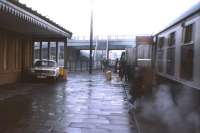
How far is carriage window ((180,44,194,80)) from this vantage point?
7.79 m

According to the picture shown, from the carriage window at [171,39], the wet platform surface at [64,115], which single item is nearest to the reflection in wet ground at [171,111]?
the wet platform surface at [64,115]

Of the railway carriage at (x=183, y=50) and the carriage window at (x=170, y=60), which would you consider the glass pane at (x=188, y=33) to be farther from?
the carriage window at (x=170, y=60)

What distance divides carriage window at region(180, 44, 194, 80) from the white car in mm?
15760

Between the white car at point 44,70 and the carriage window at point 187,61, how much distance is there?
15.8 m

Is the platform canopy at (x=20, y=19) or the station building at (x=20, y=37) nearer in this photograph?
the platform canopy at (x=20, y=19)

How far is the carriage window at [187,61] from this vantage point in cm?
779

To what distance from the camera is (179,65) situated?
8906mm

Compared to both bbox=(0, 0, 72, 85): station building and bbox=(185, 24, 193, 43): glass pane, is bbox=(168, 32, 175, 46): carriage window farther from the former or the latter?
bbox=(0, 0, 72, 85): station building

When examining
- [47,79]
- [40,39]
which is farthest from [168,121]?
[40,39]

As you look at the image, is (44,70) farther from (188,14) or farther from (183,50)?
(188,14)

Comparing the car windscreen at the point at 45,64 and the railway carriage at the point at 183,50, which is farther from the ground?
the railway carriage at the point at 183,50

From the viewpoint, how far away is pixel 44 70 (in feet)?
77.4

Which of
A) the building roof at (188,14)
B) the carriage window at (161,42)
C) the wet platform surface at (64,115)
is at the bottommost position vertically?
the wet platform surface at (64,115)

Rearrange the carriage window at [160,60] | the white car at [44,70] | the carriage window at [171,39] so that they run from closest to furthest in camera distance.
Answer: the carriage window at [171,39], the carriage window at [160,60], the white car at [44,70]
